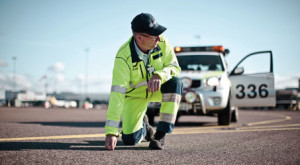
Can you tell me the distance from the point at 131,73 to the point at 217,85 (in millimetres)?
3899

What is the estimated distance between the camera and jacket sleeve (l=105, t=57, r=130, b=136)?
114 inches

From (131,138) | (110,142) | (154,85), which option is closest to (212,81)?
(131,138)

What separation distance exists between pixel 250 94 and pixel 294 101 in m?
24.7

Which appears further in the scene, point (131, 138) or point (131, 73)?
point (131, 138)

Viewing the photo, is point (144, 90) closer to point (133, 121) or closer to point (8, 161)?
point (133, 121)

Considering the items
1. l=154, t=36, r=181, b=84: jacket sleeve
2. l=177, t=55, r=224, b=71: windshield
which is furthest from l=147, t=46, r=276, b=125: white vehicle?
l=154, t=36, r=181, b=84: jacket sleeve

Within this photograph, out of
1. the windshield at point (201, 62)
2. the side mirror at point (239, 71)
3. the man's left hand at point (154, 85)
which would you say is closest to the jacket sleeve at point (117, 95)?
the man's left hand at point (154, 85)

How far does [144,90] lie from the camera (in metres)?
3.50

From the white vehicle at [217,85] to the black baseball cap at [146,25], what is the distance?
3640mm

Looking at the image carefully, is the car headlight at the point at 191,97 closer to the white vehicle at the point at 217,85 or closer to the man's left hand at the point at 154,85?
the white vehicle at the point at 217,85

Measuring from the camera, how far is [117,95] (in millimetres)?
2936

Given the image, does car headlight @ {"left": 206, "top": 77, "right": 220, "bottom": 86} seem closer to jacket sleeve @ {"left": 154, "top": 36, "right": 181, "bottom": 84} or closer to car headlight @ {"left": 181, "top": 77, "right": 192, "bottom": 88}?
car headlight @ {"left": 181, "top": 77, "right": 192, "bottom": 88}

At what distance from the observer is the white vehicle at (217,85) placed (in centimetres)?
656

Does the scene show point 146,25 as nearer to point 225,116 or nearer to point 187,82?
point 187,82
